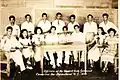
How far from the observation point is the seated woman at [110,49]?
63.7 inches

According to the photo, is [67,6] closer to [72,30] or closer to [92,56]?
[72,30]

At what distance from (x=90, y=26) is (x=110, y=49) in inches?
8.7

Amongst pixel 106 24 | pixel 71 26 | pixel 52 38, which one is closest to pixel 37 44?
pixel 52 38

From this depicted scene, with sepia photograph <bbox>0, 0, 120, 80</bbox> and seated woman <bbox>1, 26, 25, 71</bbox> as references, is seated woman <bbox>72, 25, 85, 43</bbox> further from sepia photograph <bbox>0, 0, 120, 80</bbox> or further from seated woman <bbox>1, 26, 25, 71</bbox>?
seated woman <bbox>1, 26, 25, 71</bbox>

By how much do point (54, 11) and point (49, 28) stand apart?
0.42 feet

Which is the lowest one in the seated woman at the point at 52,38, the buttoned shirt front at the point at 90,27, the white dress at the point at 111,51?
the white dress at the point at 111,51

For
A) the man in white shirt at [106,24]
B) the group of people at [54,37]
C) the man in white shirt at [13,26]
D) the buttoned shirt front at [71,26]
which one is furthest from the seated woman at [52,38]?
the man in white shirt at [106,24]

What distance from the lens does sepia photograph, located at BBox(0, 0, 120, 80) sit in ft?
5.21

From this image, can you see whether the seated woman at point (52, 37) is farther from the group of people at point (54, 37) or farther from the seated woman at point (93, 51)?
the seated woman at point (93, 51)

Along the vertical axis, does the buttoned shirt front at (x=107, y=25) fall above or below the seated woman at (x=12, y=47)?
above

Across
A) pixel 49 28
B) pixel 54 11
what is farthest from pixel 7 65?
pixel 54 11

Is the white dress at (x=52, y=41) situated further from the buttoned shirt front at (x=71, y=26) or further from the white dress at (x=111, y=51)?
the white dress at (x=111, y=51)

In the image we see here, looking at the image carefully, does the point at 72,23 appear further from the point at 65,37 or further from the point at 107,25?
the point at 107,25

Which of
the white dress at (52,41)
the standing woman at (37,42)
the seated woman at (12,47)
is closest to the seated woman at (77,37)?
the white dress at (52,41)
